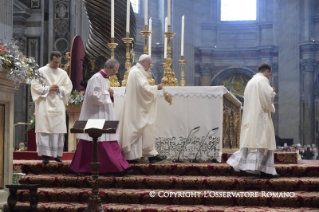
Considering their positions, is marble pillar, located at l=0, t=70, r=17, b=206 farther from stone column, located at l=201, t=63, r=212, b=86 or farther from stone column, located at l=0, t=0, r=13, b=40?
stone column, located at l=201, t=63, r=212, b=86

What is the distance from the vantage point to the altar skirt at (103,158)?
23.8 ft

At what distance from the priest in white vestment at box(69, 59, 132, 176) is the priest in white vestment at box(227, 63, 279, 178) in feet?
4.81

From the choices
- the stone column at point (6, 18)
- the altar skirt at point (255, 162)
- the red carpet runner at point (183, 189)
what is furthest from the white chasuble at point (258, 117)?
the stone column at point (6, 18)

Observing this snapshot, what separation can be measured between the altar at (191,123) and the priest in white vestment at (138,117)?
0.45 metres

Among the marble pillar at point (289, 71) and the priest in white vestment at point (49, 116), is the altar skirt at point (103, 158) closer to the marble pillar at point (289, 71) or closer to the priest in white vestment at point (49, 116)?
the priest in white vestment at point (49, 116)

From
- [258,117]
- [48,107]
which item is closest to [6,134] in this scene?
[48,107]

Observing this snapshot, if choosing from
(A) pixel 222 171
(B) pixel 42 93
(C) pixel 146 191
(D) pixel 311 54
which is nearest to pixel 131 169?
Result: (C) pixel 146 191

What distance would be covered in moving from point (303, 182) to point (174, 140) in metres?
2.03

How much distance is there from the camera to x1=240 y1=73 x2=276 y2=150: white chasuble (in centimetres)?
722

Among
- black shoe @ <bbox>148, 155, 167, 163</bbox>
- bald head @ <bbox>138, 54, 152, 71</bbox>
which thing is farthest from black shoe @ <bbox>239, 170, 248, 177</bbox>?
bald head @ <bbox>138, 54, 152, 71</bbox>

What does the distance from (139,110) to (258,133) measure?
1.58m

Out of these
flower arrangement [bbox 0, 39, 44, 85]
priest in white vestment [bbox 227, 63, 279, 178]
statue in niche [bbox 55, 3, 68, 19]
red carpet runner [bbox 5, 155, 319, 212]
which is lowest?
red carpet runner [bbox 5, 155, 319, 212]

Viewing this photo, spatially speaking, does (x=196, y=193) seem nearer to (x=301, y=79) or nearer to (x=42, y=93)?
(x=42, y=93)

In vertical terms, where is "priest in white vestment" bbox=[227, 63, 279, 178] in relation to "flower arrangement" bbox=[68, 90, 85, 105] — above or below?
below
